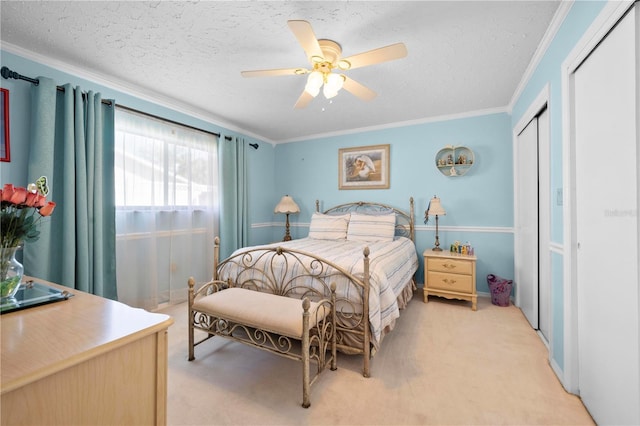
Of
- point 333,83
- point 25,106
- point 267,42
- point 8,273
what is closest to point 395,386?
point 8,273

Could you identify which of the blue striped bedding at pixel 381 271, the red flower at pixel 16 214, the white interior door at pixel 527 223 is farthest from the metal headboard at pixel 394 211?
the red flower at pixel 16 214

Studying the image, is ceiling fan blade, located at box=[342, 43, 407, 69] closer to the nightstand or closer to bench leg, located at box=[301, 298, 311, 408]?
bench leg, located at box=[301, 298, 311, 408]

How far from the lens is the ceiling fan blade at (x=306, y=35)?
156 centimetres

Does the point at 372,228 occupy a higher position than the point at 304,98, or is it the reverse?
the point at 304,98

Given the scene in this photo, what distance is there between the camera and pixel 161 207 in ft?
10.6

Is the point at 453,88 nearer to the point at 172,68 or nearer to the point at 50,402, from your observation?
the point at 172,68

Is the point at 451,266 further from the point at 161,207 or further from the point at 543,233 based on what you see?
the point at 161,207

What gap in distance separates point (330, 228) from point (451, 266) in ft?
5.47

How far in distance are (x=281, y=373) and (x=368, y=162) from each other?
10.8 ft

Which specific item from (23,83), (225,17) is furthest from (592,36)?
(23,83)

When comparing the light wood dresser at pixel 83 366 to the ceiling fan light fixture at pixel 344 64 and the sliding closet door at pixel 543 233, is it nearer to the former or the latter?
the ceiling fan light fixture at pixel 344 64

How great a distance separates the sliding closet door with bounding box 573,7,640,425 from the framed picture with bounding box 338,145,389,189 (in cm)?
262

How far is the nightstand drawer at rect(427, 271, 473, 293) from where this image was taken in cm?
321

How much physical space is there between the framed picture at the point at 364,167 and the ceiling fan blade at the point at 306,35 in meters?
2.57
